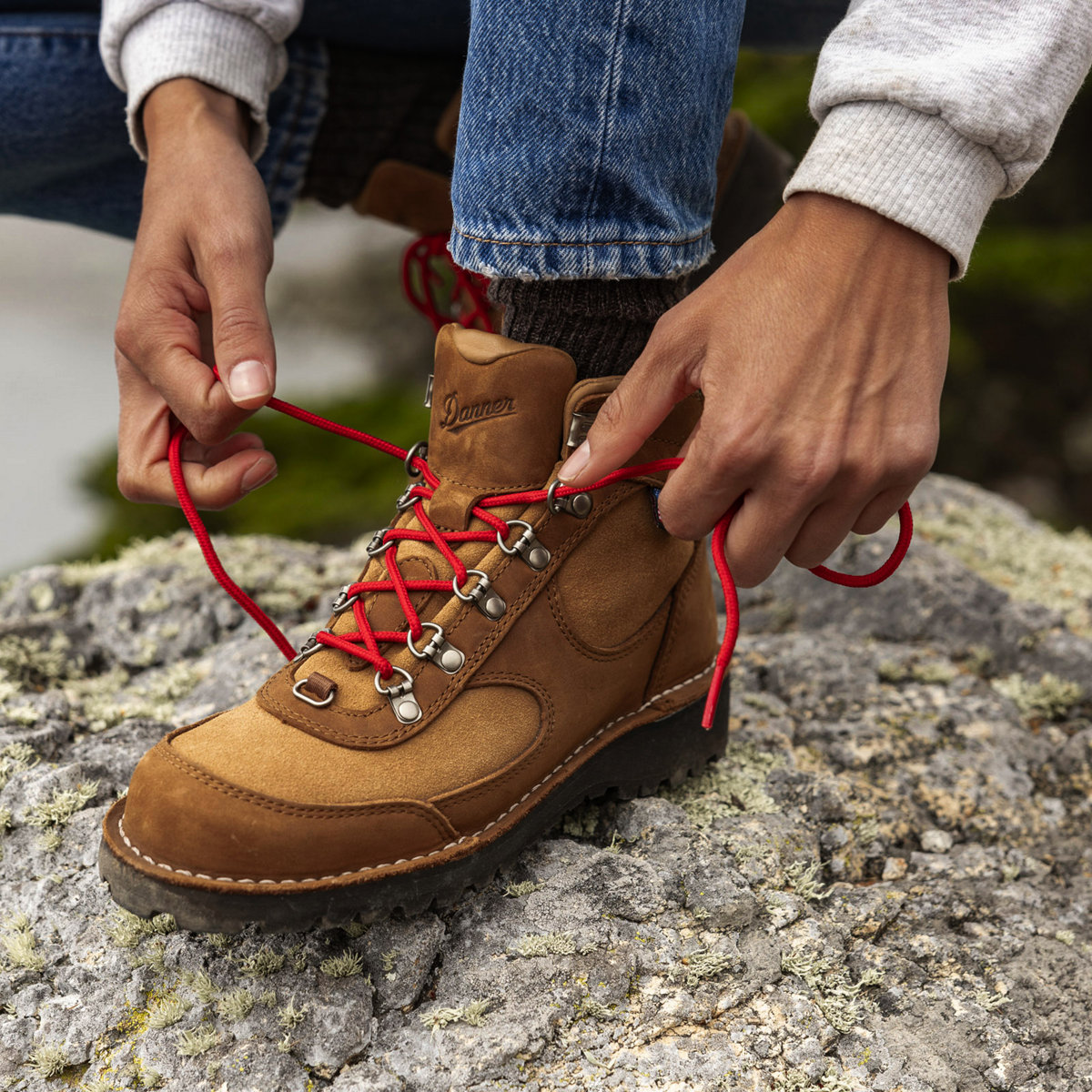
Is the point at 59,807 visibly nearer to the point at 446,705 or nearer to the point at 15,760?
the point at 15,760

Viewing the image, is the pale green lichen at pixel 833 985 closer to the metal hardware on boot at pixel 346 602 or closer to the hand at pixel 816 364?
the hand at pixel 816 364

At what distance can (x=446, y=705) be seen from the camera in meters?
1.47

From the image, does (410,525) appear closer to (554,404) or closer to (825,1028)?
(554,404)

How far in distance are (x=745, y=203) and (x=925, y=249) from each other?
1.48 m

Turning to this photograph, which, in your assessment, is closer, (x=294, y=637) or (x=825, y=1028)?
(x=825, y=1028)

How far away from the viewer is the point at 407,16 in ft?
→ 7.94

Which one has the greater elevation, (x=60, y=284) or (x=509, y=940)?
(x=509, y=940)

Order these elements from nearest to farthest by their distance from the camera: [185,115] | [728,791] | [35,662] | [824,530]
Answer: [824,530] < [185,115] < [728,791] < [35,662]

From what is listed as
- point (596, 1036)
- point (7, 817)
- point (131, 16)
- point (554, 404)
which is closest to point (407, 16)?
point (131, 16)

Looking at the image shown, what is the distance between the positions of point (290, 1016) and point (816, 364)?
1.15 metres

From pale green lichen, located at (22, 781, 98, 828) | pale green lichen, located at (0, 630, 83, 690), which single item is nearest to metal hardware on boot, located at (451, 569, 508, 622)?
pale green lichen, located at (22, 781, 98, 828)

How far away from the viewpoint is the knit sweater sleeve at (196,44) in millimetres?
1754

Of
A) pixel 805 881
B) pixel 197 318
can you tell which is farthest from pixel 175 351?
pixel 805 881

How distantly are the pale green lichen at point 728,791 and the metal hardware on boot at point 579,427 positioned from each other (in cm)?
73
